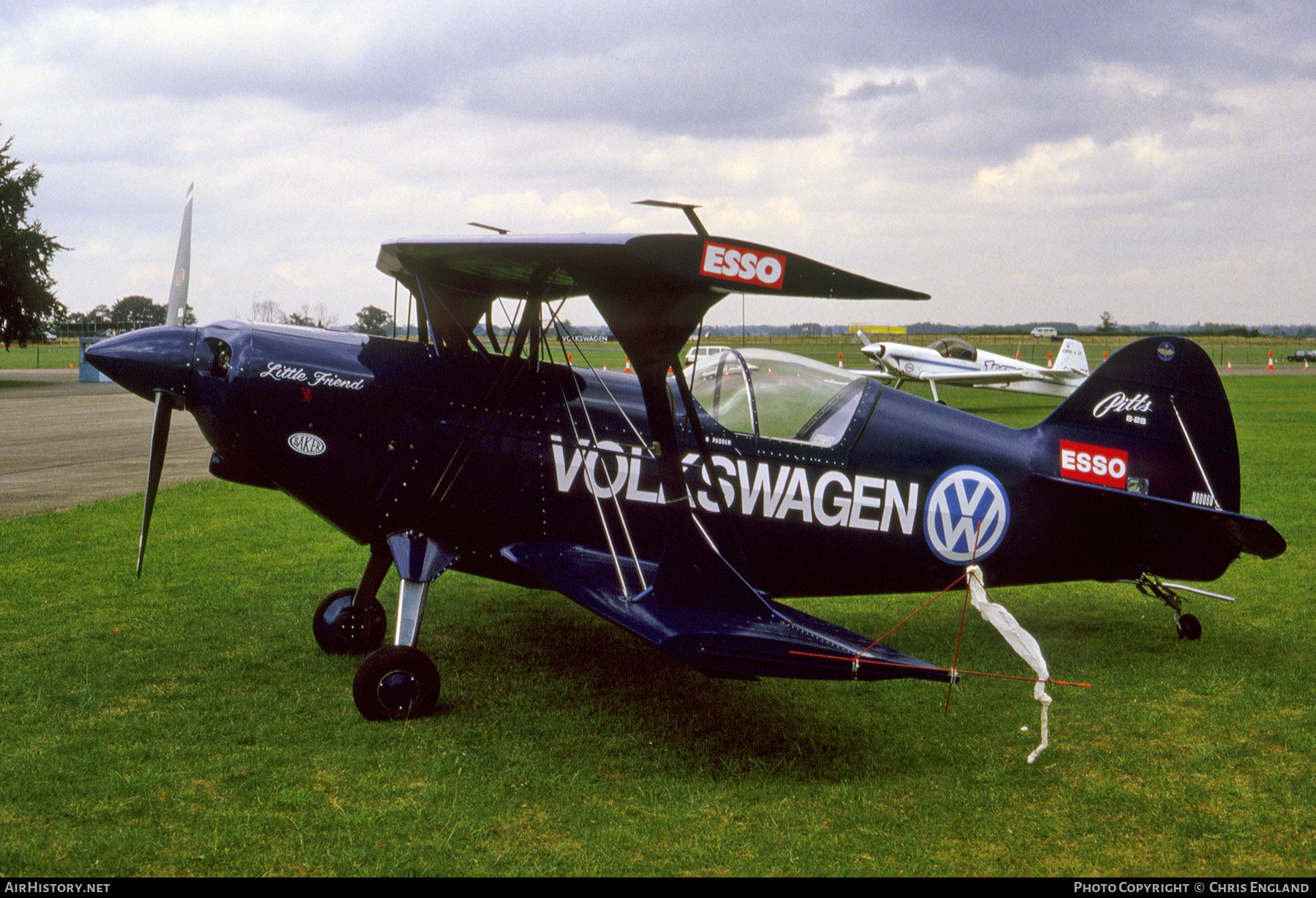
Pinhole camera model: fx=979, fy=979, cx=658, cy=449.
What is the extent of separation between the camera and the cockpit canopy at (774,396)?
586cm

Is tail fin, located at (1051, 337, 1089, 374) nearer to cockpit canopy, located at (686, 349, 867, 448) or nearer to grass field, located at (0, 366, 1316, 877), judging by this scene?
grass field, located at (0, 366, 1316, 877)

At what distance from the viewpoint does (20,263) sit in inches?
1618

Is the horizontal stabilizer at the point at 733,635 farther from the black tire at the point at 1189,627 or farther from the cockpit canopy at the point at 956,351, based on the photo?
the cockpit canopy at the point at 956,351

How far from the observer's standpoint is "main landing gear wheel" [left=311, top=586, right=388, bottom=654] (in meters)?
6.47

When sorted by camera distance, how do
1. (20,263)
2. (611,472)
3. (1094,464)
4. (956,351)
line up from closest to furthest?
(611,472)
(1094,464)
(956,351)
(20,263)

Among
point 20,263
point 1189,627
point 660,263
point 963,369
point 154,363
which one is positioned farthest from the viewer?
point 20,263

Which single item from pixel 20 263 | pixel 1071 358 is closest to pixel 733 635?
pixel 1071 358

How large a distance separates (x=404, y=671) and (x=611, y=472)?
160cm

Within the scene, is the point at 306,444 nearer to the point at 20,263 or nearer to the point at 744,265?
the point at 744,265

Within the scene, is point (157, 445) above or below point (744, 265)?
below

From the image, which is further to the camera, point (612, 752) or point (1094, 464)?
point (1094, 464)

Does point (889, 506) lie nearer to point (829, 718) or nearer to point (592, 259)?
point (829, 718)

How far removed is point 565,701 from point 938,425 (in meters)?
2.82
